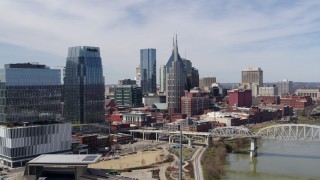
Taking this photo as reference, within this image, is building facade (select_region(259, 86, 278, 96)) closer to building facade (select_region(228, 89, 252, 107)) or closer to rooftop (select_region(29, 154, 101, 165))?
building facade (select_region(228, 89, 252, 107))

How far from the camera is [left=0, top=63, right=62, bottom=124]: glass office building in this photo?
3894cm

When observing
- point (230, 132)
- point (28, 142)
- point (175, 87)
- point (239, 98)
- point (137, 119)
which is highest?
point (175, 87)

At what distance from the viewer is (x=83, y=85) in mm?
58594

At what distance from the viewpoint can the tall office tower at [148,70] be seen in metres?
134

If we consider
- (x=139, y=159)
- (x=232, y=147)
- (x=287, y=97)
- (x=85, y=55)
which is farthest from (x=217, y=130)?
(x=287, y=97)

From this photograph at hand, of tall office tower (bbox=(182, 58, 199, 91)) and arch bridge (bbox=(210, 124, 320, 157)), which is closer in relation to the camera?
arch bridge (bbox=(210, 124, 320, 157))

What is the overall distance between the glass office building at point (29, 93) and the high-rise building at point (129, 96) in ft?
174

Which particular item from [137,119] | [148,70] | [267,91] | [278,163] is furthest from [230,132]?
[267,91]

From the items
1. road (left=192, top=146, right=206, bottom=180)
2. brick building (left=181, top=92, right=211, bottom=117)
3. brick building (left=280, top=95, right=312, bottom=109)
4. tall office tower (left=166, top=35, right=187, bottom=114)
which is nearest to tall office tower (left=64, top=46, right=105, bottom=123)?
road (left=192, top=146, right=206, bottom=180)

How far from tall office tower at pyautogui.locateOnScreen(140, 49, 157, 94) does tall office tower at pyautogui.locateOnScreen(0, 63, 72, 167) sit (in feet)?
296

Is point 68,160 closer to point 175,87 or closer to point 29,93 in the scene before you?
point 29,93

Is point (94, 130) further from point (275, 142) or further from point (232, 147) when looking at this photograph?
point (275, 142)

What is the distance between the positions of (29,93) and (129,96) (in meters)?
56.4

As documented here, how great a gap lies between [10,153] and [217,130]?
26.7 meters
